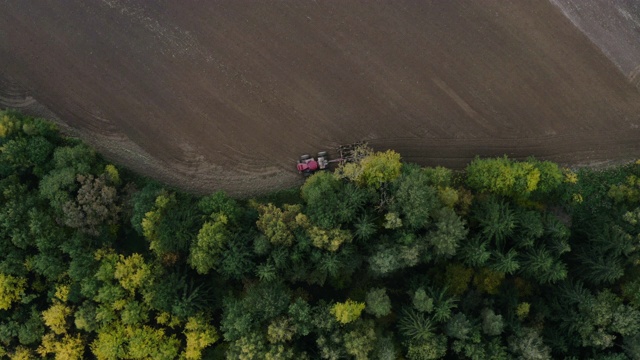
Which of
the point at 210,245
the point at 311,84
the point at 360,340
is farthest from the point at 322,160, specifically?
the point at 360,340

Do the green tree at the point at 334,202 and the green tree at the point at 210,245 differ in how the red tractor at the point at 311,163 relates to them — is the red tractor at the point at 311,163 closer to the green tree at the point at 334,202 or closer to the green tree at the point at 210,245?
the green tree at the point at 334,202

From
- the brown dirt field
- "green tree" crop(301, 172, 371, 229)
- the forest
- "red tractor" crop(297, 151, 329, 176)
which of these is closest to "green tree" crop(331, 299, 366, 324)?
the forest

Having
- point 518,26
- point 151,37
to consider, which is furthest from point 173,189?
point 518,26

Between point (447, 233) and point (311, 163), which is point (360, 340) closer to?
point (447, 233)

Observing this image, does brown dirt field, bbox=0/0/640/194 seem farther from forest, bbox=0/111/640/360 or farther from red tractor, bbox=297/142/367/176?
forest, bbox=0/111/640/360

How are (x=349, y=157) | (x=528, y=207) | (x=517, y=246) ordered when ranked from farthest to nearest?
(x=349, y=157)
(x=528, y=207)
(x=517, y=246)

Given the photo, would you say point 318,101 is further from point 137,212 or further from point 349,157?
point 137,212

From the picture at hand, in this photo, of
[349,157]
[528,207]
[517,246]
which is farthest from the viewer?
[349,157]
